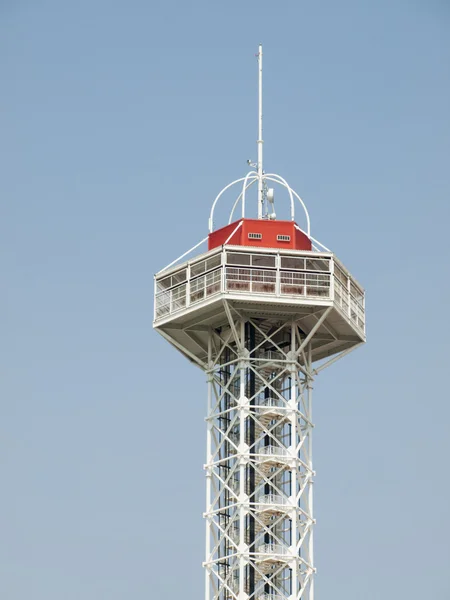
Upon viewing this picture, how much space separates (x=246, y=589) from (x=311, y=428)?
1225cm

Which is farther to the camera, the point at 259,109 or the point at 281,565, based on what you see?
the point at 259,109

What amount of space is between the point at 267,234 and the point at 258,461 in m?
15.5

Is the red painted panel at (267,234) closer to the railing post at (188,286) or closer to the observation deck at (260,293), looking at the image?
the observation deck at (260,293)

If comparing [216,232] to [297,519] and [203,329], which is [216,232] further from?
[297,519]

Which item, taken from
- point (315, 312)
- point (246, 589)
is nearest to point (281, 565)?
point (246, 589)

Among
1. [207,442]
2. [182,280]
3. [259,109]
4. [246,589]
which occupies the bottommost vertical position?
[246,589]

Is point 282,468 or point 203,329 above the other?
point 203,329

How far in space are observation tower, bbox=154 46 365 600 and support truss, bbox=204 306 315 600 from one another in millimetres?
65

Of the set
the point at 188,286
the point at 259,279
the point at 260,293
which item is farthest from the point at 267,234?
the point at 188,286

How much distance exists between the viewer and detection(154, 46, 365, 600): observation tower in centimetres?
15788

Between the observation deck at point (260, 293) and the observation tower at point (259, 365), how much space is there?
0.07 m

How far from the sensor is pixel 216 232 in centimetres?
16650

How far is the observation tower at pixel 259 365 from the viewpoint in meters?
158

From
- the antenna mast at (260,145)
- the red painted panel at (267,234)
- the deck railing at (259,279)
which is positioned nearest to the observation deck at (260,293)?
the deck railing at (259,279)
